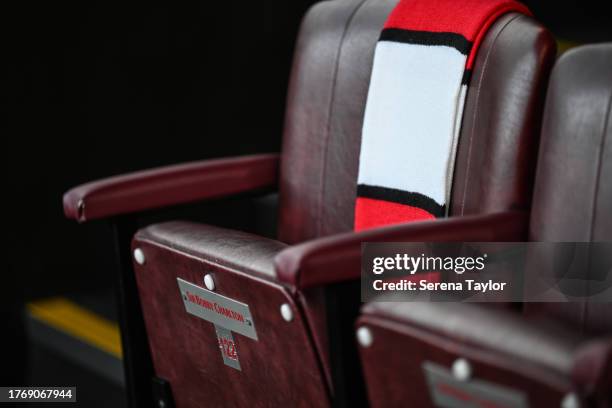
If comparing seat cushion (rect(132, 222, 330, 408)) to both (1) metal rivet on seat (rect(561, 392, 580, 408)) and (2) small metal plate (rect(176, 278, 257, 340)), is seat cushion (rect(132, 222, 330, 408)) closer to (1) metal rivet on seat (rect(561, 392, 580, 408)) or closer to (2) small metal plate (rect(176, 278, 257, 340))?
(2) small metal plate (rect(176, 278, 257, 340))

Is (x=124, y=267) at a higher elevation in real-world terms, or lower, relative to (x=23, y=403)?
higher

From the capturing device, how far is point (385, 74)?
1.67 meters

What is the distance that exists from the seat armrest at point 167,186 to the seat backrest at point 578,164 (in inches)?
26.2

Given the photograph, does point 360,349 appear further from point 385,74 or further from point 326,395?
point 385,74

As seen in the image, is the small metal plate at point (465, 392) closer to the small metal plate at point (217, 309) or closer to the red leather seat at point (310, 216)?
the red leather seat at point (310, 216)

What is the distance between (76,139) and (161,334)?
144cm

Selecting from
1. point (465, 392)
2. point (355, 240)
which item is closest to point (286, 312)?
point (355, 240)

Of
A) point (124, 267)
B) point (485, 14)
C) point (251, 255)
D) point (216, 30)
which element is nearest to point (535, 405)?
point (251, 255)

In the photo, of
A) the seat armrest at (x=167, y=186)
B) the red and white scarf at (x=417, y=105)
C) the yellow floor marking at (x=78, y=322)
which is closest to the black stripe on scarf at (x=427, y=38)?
the red and white scarf at (x=417, y=105)

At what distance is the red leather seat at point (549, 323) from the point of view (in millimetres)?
920

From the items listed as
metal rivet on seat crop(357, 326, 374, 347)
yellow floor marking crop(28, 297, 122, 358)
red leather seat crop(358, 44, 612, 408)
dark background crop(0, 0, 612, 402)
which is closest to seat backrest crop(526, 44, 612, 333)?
red leather seat crop(358, 44, 612, 408)

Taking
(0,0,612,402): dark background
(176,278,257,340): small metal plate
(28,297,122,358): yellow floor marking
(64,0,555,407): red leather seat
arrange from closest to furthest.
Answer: (64,0,555,407): red leather seat → (176,278,257,340): small metal plate → (28,297,122,358): yellow floor marking → (0,0,612,402): dark background

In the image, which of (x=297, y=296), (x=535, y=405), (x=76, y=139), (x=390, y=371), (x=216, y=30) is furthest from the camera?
(x=216, y=30)

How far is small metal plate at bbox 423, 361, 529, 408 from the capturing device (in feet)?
3.16
